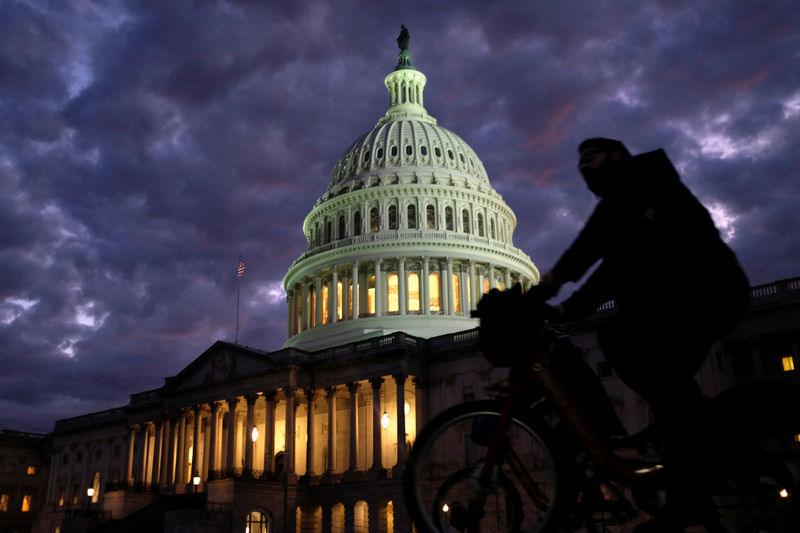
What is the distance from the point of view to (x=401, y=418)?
2453 inches

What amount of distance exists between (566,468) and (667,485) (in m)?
0.66

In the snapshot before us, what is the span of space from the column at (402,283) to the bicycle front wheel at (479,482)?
3023 inches

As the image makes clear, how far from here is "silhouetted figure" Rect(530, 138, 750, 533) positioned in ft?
16.2

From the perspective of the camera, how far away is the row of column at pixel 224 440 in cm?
6481

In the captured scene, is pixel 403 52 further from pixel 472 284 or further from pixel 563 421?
pixel 563 421

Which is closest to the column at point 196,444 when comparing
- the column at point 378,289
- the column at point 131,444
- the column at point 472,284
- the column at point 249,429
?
the column at point 249,429

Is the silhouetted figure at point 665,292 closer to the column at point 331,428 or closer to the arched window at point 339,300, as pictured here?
the column at point 331,428


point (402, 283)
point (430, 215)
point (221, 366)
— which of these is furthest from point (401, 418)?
point (430, 215)

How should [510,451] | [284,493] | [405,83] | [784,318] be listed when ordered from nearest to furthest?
[510,451]
[784,318]
[284,493]
[405,83]

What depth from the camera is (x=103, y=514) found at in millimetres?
70625

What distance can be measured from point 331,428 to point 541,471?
2476 inches

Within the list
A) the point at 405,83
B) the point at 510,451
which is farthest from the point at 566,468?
the point at 405,83

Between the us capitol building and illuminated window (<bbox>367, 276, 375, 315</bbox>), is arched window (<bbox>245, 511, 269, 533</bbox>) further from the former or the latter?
illuminated window (<bbox>367, 276, 375, 315</bbox>)

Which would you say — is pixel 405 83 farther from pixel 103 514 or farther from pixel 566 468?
pixel 566 468
